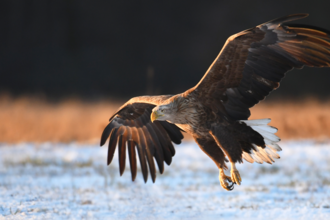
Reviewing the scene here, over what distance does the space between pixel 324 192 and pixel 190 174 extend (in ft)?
7.28

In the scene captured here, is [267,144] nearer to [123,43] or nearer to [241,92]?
[241,92]

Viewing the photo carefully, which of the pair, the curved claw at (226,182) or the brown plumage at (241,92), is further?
the curved claw at (226,182)

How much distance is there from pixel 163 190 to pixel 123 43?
60.2ft

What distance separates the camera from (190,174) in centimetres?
691

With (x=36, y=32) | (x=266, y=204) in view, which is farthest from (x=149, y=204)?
(x=36, y=32)

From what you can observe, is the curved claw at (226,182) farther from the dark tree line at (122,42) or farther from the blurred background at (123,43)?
the dark tree line at (122,42)

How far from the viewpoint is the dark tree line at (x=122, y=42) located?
21531mm

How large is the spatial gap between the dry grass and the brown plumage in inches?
229

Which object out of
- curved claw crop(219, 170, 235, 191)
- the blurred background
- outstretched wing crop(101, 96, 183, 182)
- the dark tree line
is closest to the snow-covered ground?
curved claw crop(219, 170, 235, 191)

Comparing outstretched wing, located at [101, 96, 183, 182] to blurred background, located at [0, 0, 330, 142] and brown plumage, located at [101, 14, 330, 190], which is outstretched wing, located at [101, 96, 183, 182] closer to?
brown plumage, located at [101, 14, 330, 190]

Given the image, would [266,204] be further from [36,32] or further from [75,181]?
[36,32]

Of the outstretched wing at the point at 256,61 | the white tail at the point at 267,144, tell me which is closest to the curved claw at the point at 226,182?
the white tail at the point at 267,144

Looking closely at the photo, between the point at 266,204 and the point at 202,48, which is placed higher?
the point at 202,48

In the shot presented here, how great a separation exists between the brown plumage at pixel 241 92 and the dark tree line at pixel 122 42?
15.9m
